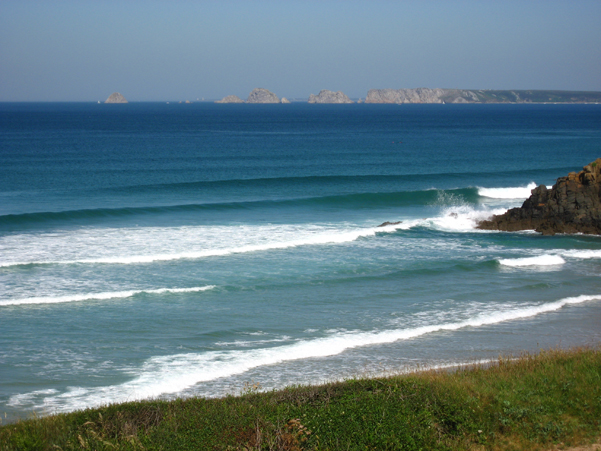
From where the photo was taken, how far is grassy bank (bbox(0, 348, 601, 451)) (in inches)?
292

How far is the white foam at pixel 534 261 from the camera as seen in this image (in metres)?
22.4

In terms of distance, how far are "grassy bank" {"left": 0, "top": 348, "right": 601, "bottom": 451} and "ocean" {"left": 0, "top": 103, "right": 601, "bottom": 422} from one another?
1.97 m

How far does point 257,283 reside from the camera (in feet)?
64.3

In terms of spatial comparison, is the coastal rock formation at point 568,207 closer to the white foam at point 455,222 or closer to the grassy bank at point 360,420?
the white foam at point 455,222

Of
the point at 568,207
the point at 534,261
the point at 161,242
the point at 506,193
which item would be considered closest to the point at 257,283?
the point at 161,242

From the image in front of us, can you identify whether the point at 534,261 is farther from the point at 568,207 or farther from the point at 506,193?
the point at 506,193

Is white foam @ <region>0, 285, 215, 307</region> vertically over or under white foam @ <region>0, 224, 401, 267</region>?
under

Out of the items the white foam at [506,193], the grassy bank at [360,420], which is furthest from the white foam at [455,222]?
the grassy bank at [360,420]

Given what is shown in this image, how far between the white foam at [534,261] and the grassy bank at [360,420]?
13.2m

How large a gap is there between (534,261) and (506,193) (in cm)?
A: 1958

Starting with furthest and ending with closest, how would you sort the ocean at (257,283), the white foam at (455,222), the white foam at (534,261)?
the white foam at (455,222)
the white foam at (534,261)
the ocean at (257,283)

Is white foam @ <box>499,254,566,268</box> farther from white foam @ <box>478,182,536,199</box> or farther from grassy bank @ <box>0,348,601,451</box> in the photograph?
white foam @ <box>478,182,536,199</box>

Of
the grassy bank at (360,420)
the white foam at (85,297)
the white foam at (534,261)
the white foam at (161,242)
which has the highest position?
the grassy bank at (360,420)

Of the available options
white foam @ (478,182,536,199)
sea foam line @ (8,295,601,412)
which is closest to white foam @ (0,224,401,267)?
sea foam line @ (8,295,601,412)
